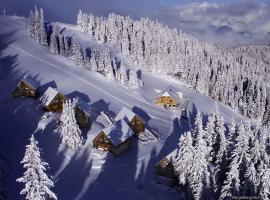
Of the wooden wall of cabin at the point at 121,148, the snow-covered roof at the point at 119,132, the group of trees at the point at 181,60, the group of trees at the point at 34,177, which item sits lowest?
the group of trees at the point at 181,60

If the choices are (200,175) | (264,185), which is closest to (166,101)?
(200,175)

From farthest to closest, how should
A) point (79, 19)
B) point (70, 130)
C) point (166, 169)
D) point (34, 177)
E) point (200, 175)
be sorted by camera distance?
point (79, 19)
point (70, 130)
point (166, 169)
point (200, 175)
point (34, 177)

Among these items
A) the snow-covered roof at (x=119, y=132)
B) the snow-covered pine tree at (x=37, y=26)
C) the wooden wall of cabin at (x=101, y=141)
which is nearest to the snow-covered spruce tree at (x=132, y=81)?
the snow-covered roof at (x=119, y=132)

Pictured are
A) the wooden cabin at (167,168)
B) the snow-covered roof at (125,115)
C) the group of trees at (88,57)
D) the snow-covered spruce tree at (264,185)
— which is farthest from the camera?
the group of trees at (88,57)

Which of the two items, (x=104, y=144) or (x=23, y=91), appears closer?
(x=104, y=144)

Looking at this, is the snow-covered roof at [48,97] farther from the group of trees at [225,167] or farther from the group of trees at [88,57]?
the group of trees at [88,57]

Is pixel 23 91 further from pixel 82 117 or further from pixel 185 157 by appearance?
pixel 185 157
